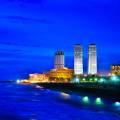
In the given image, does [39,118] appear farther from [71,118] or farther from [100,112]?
[100,112]

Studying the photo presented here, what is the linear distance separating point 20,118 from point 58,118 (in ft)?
13.6

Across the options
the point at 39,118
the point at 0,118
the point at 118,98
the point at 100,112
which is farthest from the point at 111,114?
the point at 118,98

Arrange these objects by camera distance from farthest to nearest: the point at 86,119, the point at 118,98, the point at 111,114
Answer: the point at 118,98, the point at 111,114, the point at 86,119

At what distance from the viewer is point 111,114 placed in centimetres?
5394

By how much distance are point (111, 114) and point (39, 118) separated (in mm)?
8185

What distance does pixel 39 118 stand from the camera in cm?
5138

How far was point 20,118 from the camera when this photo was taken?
52438mm

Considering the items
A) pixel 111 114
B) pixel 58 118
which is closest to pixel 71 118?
pixel 58 118

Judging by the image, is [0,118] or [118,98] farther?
[118,98]

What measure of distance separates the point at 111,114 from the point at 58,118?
6251mm

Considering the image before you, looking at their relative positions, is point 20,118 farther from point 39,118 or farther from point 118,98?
point 118,98

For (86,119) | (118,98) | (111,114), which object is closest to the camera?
(86,119)

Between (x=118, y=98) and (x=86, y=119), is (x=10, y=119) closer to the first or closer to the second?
(x=86, y=119)

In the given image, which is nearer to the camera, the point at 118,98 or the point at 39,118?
the point at 39,118
